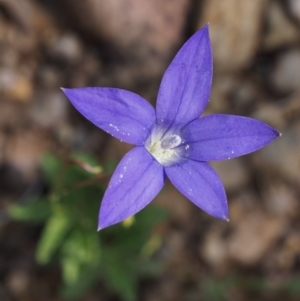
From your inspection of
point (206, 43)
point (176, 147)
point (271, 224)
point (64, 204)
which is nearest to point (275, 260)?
point (271, 224)

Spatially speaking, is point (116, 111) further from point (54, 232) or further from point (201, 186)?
point (54, 232)

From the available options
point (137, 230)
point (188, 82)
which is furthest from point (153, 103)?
point (188, 82)

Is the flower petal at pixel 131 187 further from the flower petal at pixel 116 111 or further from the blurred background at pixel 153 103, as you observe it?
the blurred background at pixel 153 103

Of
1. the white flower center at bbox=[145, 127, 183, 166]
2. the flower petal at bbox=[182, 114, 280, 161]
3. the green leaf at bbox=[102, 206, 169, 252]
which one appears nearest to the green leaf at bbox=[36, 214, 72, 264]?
the green leaf at bbox=[102, 206, 169, 252]

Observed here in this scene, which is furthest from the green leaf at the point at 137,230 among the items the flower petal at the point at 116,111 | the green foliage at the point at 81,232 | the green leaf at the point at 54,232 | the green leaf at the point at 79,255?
the flower petal at the point at 116,111

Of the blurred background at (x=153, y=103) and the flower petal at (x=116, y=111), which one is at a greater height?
the flower petal at (x=116, y=111)

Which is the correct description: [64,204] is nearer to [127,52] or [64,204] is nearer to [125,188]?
[125,188]

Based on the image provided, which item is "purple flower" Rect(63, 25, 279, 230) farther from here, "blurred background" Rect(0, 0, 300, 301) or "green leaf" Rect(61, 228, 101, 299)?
"blurred background" Rect(0, 0, 300, 301)
